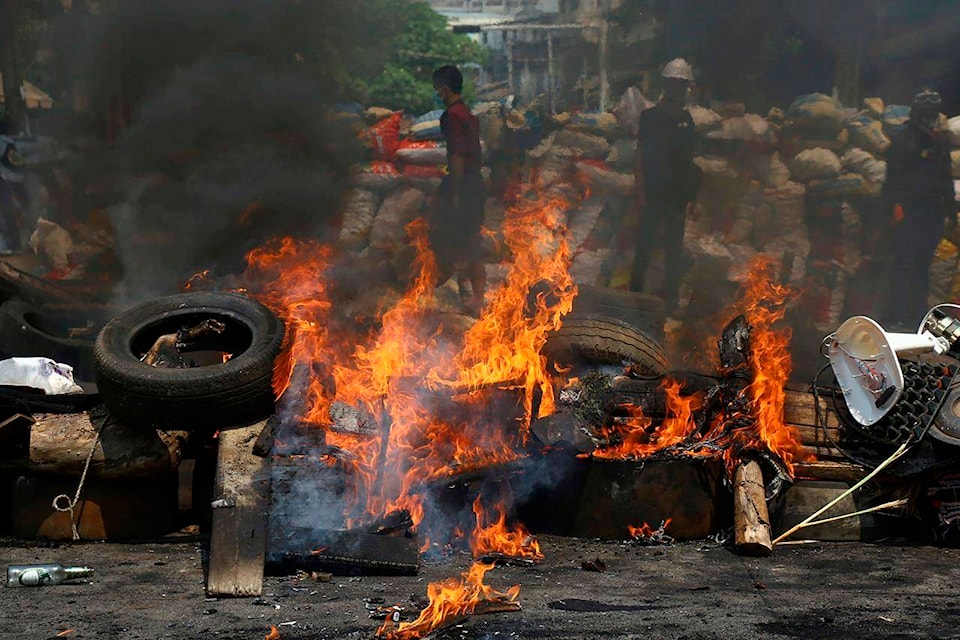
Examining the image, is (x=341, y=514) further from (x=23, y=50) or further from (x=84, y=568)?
(x=23, y=50)

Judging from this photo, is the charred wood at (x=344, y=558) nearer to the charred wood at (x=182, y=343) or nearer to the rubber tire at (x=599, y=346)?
the charred wood at (x=182, y=343)

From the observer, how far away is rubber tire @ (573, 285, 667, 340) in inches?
384

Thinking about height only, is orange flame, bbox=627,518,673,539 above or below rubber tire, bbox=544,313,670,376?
below

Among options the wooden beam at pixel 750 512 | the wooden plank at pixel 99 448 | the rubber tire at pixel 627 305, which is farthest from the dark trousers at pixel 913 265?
the wooden plank at pixel 99 448

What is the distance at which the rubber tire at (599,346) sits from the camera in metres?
7.42

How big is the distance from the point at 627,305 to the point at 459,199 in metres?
2.70

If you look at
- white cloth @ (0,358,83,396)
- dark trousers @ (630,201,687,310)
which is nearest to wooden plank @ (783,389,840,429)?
dark trousers @ (630,201,687,310)

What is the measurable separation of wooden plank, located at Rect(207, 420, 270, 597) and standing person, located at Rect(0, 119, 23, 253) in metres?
8.65

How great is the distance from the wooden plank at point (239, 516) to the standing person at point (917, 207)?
7.96 m

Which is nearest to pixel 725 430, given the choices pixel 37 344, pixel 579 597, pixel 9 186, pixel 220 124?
pixel 579 597

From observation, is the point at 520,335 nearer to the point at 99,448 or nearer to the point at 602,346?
the point at 602,346

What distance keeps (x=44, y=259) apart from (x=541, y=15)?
754 centimetres

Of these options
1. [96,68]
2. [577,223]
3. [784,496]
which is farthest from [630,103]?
[96,68]

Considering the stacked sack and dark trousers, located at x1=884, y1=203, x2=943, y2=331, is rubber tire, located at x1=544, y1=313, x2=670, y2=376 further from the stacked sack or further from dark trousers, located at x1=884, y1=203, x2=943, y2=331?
dark trousers, located at x1=884, y1=203, x2=943, y2=331
